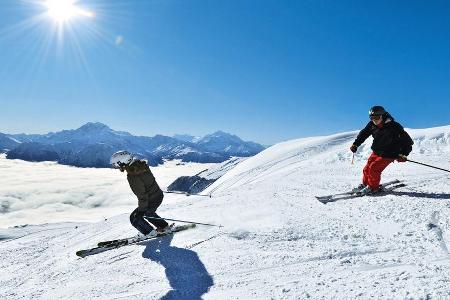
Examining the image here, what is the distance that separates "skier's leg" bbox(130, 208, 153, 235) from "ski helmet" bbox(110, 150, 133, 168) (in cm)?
113

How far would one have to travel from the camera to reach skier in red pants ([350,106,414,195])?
941cm

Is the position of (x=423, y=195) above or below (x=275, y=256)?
above

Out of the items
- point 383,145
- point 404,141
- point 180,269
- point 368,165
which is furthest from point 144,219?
point 404,141

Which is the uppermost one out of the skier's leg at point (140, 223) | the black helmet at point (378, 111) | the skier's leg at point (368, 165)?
the black helmet at point (378, 111)

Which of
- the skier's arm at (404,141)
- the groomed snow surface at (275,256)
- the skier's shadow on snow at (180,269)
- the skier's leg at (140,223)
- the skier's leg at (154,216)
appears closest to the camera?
the groomed snow surface at (275,256)

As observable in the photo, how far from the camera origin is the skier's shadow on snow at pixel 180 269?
5.32m

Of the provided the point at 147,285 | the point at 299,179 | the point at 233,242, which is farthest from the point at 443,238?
the point at 299,179

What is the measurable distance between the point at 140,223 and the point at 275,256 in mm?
3497

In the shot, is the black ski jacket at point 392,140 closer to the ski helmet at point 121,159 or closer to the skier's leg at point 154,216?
the skier's leg at point 154,216

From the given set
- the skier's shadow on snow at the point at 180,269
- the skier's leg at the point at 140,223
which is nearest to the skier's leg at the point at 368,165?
the skier's shadow on snow at the point at 180,269

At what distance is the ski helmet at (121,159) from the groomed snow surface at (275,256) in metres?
1.81

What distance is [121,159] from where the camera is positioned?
795cm

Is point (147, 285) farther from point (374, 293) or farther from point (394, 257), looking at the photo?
point (394, 257)

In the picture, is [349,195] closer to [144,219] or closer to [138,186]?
[144,219]
